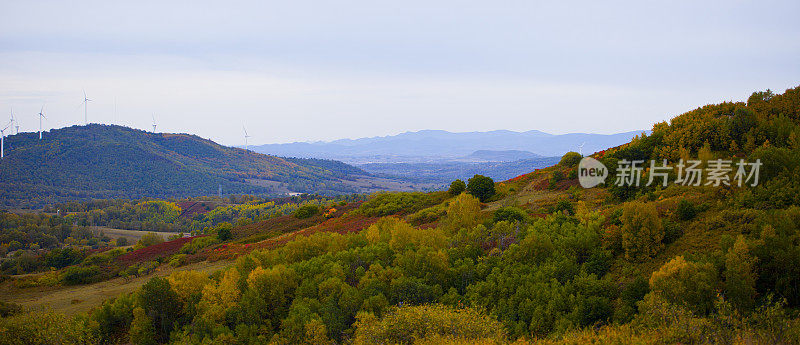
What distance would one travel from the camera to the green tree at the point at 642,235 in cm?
2253

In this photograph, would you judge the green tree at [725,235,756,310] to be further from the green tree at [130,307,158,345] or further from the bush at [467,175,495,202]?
the bush at [467,175,495,202]

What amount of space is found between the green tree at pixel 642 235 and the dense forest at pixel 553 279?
64 millimetres

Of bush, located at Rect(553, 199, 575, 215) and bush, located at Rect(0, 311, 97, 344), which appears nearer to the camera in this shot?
bush, located at Rect(0, 311, 97, 344)

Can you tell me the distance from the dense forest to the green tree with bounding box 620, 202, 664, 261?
6 cm

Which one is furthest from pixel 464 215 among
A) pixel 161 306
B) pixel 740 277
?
pixel 161 306

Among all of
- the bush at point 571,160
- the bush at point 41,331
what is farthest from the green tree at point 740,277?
the bush at point 571,160

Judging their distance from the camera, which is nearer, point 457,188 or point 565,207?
point 565,207

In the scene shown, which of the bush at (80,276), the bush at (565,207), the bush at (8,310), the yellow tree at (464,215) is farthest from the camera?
the bush at (80,276)

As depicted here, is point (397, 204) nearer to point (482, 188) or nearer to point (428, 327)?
point (482, 188)

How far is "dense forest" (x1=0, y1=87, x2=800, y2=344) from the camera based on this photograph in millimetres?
17422

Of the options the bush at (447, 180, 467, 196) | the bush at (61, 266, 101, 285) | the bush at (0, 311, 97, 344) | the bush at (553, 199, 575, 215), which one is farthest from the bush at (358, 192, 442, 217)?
the bush at (0, 311, 97, 344)

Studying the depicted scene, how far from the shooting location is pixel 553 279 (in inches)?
842

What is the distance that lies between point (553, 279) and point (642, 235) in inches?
211

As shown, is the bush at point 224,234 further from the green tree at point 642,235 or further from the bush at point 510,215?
the green tree at point 642,235
